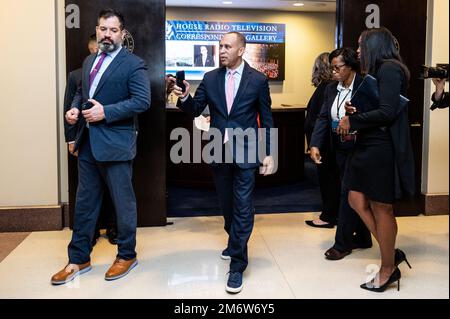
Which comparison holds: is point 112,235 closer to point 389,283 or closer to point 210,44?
point 389,283

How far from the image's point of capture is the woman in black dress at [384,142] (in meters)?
2.74

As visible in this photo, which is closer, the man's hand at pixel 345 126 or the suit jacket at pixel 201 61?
the man's hand at pixel 345 126

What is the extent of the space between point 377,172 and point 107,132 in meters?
1.58

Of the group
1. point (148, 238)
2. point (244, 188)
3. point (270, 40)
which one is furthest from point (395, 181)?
point (270, 40)

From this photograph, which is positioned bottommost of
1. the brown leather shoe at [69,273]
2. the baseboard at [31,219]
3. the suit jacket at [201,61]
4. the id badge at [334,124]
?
the brown leather shoe at [69,273]

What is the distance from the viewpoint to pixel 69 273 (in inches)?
120

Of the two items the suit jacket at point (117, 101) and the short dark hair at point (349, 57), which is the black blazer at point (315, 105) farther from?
the suit jacket at point (117, 101)

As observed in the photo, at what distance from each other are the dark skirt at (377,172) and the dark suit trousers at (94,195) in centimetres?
140

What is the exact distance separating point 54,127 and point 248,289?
216 cm

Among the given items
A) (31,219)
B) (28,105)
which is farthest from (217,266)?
(28,105)

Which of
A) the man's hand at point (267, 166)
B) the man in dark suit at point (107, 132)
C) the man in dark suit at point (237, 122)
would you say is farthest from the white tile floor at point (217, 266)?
the man's hand at point (267, 166)

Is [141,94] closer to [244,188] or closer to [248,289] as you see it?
A: [244,188]

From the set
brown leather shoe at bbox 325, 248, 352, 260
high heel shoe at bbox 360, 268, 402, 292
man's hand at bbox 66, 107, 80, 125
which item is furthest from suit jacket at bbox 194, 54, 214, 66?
high heel shoe at bbox 360, 268, 402, 292

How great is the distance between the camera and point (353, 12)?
436 centimetres
